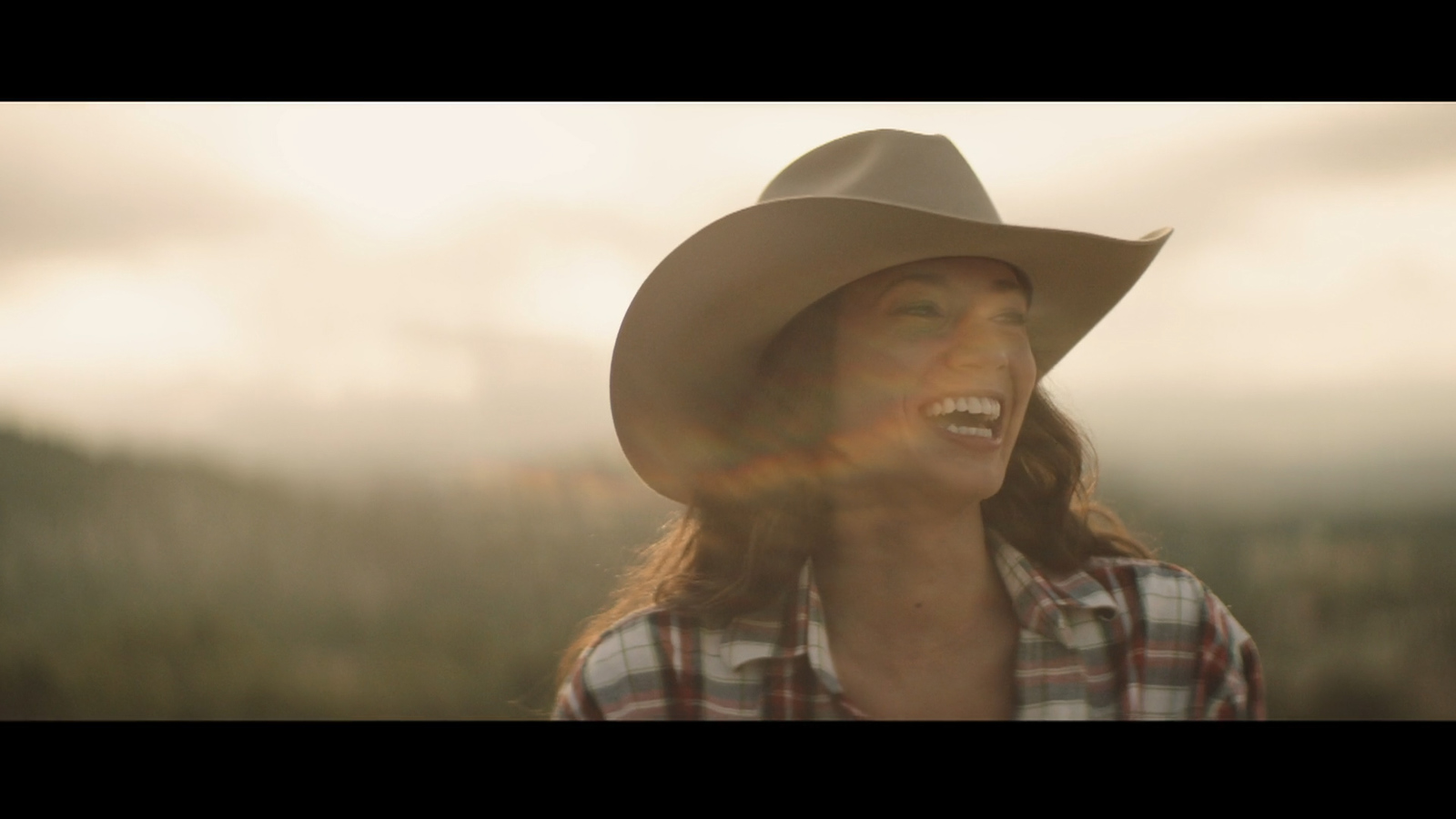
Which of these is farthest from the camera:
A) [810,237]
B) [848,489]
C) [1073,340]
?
[1073,340]

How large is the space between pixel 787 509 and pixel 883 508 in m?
0.20

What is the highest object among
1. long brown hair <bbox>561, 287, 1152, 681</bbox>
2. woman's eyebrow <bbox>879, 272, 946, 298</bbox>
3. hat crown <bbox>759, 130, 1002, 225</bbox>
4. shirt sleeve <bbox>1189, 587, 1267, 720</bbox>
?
hat crown <bbox>759, 130, 1002, 225</bbox>

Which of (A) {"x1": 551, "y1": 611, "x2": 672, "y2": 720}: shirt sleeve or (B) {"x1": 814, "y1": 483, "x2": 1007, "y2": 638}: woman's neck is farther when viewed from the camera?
(B) {"x1": 814, "y1": 483, "x2": 1007, "y2": 638}: woman's neck

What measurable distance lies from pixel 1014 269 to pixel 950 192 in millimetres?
228

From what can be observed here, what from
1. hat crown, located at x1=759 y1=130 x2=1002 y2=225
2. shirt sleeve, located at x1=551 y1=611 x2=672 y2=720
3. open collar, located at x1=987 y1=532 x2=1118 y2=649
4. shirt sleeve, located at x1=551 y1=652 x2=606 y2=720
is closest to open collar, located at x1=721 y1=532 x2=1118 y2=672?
open collar, located at x1=987 y1=532 x2=1118 y2=649

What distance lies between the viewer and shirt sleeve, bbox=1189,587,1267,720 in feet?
6.85

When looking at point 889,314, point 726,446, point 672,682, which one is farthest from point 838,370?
point 672,682

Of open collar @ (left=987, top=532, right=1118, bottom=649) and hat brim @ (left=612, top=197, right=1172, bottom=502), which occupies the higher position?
hat brim @ (left=612, top=197, right=1172, bottom=502)

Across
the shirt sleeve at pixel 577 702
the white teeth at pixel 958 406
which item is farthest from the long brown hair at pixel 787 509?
the white teeth at pixel 958 406

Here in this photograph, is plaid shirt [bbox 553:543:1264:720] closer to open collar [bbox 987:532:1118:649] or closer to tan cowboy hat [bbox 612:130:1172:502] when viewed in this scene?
open collar [bbox 987:532:1118:649]

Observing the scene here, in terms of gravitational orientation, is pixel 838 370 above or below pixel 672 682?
above

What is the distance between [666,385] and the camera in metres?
2.32

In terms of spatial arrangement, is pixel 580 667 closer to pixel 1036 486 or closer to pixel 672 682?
pixel 672 682

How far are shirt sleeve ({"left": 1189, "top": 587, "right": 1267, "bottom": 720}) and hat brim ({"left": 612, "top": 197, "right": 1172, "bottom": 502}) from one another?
2.27 feet
